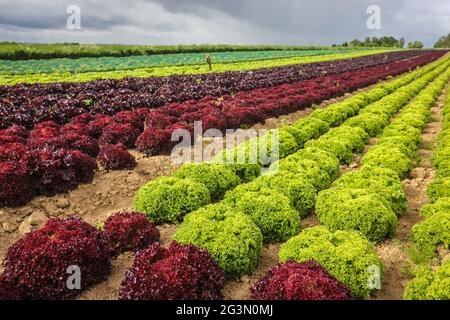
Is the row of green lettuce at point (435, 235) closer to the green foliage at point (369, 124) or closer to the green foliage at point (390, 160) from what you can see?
the green foliage at point (390, 160)

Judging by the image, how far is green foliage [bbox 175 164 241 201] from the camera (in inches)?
386

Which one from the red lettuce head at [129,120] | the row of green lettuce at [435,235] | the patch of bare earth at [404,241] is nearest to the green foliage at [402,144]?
the patch of bare earth at [404,241]

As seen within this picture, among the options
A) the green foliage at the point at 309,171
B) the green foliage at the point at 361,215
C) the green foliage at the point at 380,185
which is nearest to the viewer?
the green foliage at the point at 361,215

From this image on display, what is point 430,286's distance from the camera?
19.4ft

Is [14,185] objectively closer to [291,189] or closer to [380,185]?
[291,189]

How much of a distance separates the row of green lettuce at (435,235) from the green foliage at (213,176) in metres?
4.28

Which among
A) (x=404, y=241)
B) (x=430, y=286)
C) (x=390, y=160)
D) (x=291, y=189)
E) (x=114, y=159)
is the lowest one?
(x=404, y=241)

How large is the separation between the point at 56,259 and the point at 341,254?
439 cm

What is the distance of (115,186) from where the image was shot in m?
10.4

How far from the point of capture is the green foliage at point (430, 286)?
5.79 meters

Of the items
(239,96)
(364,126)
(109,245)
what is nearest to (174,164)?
(109,245)

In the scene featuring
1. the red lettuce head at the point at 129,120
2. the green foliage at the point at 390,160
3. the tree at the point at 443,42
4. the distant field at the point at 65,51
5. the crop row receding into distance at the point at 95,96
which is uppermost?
the tree at the point at 443,42

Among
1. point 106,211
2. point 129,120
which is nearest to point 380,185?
point 106,211
